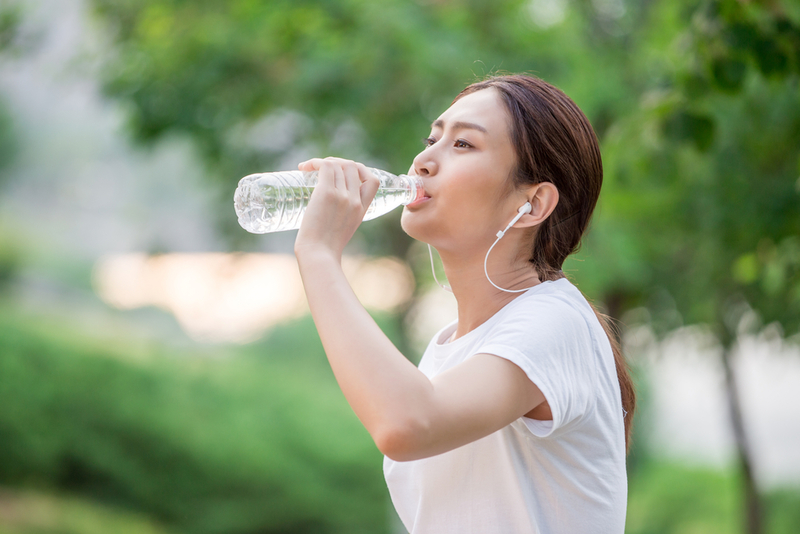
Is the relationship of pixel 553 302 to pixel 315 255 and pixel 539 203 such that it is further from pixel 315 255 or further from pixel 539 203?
pixel 315 255

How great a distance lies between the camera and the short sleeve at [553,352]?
3.69 ft

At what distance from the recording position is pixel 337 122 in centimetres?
435

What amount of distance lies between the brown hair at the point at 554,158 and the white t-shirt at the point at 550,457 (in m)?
0.20

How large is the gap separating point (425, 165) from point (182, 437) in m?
5.88

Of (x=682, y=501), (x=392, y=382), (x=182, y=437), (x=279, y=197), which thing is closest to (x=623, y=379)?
(x=392, y=382)

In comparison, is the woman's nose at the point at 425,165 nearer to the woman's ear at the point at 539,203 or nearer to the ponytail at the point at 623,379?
the woman's ear at the point at 539,203

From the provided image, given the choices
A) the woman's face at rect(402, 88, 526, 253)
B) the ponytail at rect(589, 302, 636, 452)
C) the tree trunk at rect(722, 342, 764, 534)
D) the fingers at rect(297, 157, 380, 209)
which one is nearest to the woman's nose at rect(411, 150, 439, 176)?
the woman's face at rect(402, 88, 526, 253)

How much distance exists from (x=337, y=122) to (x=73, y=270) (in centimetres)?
386

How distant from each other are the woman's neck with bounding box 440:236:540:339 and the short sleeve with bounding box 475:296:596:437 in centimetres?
19

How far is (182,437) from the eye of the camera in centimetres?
663

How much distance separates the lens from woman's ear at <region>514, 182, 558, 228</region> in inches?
56.6

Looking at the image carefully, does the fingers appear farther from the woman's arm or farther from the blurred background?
the blurred background

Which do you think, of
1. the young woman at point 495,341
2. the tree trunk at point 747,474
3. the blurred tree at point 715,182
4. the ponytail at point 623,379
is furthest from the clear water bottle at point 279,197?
the tree trunk at point 747,474

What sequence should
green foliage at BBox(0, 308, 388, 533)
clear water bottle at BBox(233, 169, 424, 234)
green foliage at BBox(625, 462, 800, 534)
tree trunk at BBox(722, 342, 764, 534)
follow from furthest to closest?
green foliage at BBox(625, 462, 800, 534)
tree trunk at BBox(722, 342, 764, 534)
green foliage at BBox(0, 308, 388, 533)
clear water bottle at BBox(233, 169, 424, 234)
